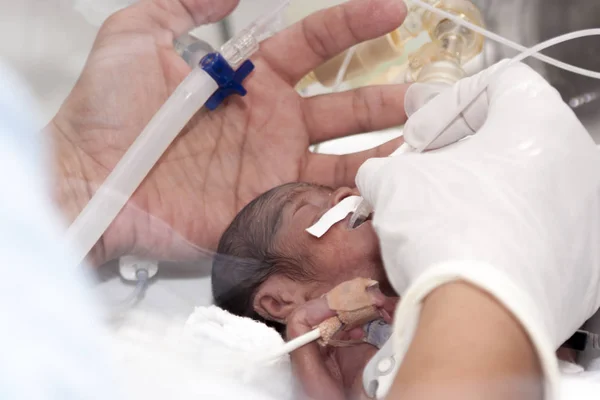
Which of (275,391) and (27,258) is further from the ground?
(27,258)

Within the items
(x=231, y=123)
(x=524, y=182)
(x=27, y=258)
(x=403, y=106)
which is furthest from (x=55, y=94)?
(x=524, y=182)

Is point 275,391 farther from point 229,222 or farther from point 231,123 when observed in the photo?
point 231,123

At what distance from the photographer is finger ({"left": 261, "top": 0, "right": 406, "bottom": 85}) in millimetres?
863

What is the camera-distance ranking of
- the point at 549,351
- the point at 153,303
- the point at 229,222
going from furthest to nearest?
the point at 229,222
the point at 153,303
the point at 549,351

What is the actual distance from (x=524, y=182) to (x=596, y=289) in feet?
0.46

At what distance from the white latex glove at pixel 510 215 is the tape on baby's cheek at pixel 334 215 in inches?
3.9

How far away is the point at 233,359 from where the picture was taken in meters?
0.62

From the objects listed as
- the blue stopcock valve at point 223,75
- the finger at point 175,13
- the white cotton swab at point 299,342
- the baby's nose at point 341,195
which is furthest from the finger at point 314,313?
the finger at point 175,13

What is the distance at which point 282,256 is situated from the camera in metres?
0.75

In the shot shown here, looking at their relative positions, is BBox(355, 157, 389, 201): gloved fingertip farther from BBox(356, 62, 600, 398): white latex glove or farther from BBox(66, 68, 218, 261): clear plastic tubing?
BBox(66, 68, 218, 261): clear plastic tubing

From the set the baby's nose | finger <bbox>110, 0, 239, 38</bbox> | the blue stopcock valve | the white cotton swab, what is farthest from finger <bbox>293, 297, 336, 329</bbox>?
finger <bbox>110, 0, 239, 38</bbox>

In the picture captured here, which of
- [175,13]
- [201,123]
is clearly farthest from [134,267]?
[175,13]

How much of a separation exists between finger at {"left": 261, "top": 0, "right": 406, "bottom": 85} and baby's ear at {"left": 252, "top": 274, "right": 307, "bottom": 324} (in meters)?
0.36

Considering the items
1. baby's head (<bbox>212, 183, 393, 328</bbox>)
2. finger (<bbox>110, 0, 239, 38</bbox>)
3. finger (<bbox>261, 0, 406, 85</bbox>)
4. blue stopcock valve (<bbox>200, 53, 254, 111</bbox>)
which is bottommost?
baby's head (<bbox>212, 183, 393, 328</bbox>)
